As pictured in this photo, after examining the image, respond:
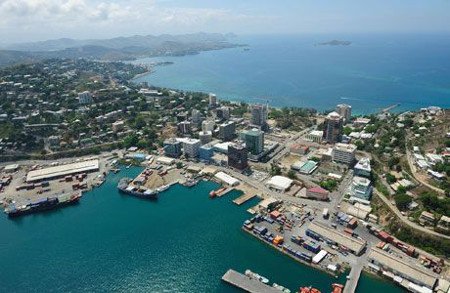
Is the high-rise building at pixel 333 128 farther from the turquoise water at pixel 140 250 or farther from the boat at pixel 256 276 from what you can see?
the boat at pixel 256 276

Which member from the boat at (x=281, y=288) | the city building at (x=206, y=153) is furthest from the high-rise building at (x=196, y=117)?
the boat at (x=281, y=288)

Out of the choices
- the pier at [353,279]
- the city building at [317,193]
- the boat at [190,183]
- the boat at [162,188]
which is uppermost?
the city building at [317,193]

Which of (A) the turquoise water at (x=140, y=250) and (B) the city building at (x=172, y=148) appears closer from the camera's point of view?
(A) the turquoise water at (x=140, y=250)

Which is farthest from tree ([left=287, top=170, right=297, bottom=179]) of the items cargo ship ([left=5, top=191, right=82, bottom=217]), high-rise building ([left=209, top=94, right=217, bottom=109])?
high-rise building ([left=209, top=94, right=217, bottom=109])

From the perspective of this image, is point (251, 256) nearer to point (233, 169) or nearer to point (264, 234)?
point (264, 234)

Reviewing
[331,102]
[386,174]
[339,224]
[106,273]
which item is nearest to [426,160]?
[386,174]

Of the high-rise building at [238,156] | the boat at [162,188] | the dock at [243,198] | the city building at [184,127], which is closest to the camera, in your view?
the dock at [243,198]
